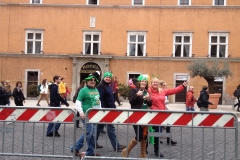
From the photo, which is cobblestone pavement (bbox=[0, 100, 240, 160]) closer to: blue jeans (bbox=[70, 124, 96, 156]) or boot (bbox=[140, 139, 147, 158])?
boot (bbox=[140, 139, 147, 158])

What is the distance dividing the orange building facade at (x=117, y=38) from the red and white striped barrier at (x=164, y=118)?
76.6ft

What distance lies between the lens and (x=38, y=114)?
7363 mm

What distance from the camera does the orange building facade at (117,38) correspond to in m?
30.0

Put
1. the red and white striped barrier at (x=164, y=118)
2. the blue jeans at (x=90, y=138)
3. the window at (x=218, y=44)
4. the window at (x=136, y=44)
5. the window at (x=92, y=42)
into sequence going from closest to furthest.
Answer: the red and white striped barrier at (x=164, y=118) → the blue jeans at (x=90, y=138) → the window at (x=218, y=44) → the window at (x=136, y=44) → the window at (x=92, y=42)

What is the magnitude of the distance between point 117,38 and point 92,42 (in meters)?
2.11

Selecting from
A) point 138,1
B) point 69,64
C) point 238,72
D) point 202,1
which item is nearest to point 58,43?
point 69,64

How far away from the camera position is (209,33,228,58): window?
98.2 feet

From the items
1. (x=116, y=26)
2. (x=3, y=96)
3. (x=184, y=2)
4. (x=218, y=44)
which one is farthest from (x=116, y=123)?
(x=184, y=2)

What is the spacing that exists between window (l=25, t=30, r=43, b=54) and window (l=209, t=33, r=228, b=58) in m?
14.0

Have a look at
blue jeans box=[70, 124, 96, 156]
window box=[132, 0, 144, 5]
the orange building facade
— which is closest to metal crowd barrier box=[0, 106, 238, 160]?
blue jeans box=[70, 124, 96, 156]

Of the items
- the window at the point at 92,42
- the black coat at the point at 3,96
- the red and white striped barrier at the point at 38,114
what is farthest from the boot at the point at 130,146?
the window at the point at 92,42

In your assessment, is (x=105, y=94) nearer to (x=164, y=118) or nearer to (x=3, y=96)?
(x=164, y=118)

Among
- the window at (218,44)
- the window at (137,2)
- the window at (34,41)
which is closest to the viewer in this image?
the window at (218,44)

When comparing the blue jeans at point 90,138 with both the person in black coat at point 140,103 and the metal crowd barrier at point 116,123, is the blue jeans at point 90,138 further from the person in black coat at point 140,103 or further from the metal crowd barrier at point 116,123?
the person in black coat at point 140,103
